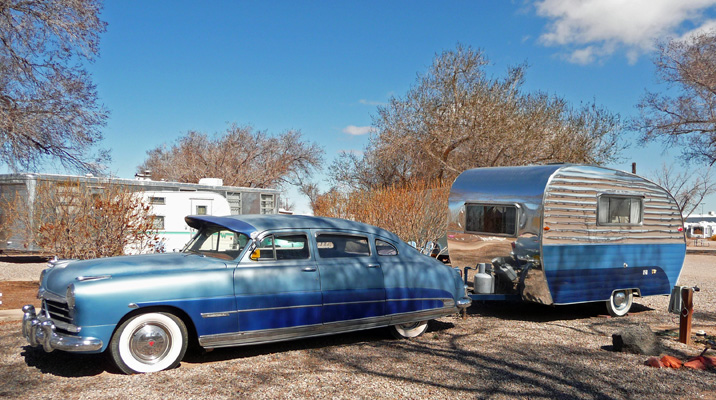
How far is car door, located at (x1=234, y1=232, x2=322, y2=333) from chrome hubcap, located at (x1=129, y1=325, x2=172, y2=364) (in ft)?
2.34

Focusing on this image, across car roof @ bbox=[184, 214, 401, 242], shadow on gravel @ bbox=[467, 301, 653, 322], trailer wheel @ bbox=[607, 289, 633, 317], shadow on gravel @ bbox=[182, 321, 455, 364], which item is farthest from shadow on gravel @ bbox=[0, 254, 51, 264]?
trailer wheel @ bbox=[607, 289, 633, 317]

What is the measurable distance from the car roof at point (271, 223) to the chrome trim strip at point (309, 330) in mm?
985

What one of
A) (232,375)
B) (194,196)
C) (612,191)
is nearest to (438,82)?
(194,196)

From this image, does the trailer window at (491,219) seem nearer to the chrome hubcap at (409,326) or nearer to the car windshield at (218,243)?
the chrome hubcap at (409,326)

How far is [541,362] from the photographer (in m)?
5.92

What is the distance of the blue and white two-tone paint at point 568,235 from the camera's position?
8.05 meters

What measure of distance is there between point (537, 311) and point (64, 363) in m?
7.00

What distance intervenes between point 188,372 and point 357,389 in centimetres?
162

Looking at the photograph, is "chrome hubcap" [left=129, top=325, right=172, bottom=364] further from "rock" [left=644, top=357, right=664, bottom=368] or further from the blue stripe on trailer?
the blue stripe on trailer

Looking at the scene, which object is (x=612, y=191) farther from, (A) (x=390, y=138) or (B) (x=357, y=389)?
(A) (x=390, y=138)

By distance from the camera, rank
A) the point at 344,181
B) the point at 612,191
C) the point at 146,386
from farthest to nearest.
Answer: the point at 344,181 → the point at 612,191 → the point at 146,386

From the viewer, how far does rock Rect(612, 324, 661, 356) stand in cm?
631

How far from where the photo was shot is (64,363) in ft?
18.6

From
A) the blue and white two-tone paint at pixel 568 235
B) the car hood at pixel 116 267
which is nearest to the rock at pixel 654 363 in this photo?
the blue and white two-tone paint at pixel 568 235
